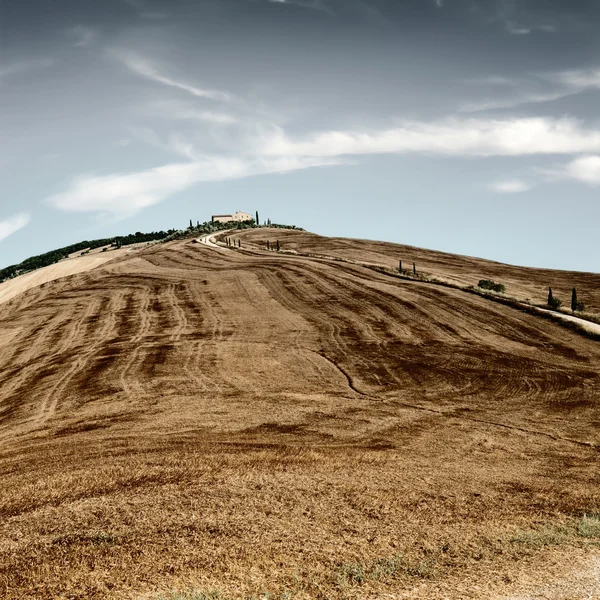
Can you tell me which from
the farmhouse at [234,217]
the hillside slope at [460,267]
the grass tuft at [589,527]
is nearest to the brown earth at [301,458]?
the grass tuft at [589,527]

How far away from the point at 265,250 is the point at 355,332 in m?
44.0

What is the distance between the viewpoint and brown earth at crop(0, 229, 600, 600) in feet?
28.0

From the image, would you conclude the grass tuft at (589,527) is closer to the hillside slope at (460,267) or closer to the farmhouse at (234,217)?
the hillside slope at (460,267)

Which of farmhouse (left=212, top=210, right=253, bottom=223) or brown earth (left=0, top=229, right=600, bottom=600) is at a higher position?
farmhouse (left=212, top=210, right=253, bottom=223)

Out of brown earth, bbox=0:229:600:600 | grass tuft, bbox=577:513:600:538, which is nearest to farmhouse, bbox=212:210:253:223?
brown earth, bbox=0:229:600:600

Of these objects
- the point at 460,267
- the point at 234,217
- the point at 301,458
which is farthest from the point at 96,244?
the point at 301,458

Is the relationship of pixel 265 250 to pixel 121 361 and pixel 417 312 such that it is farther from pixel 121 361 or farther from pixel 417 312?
pixel 121 361

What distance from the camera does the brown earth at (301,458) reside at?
8531 millimetres

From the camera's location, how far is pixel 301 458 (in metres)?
13.4

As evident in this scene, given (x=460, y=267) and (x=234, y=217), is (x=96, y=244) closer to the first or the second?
(x=234, y=217)

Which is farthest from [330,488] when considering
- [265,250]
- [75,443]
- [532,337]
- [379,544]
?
[265,250]

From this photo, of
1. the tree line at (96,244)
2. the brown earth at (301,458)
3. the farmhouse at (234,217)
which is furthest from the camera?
the farmhouse at (234,217)

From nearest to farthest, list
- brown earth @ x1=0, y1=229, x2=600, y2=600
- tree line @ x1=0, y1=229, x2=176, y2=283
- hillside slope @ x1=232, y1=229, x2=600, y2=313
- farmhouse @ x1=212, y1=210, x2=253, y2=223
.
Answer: brown earth @ x1=0, y1=229, x2=600, y2=600, hillside slope @ x1=232, y1=229, x2=600, y2=313, tree line @ x1=0, y1=229, x2=176, y2=283, farmhouse @ x1=212, y1=210, x2=253, y2=223

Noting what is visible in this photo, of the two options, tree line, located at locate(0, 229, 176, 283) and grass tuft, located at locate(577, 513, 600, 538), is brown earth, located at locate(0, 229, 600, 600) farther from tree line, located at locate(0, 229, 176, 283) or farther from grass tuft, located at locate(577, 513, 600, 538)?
tree line, located at locate(0, 229, 176, 283)
